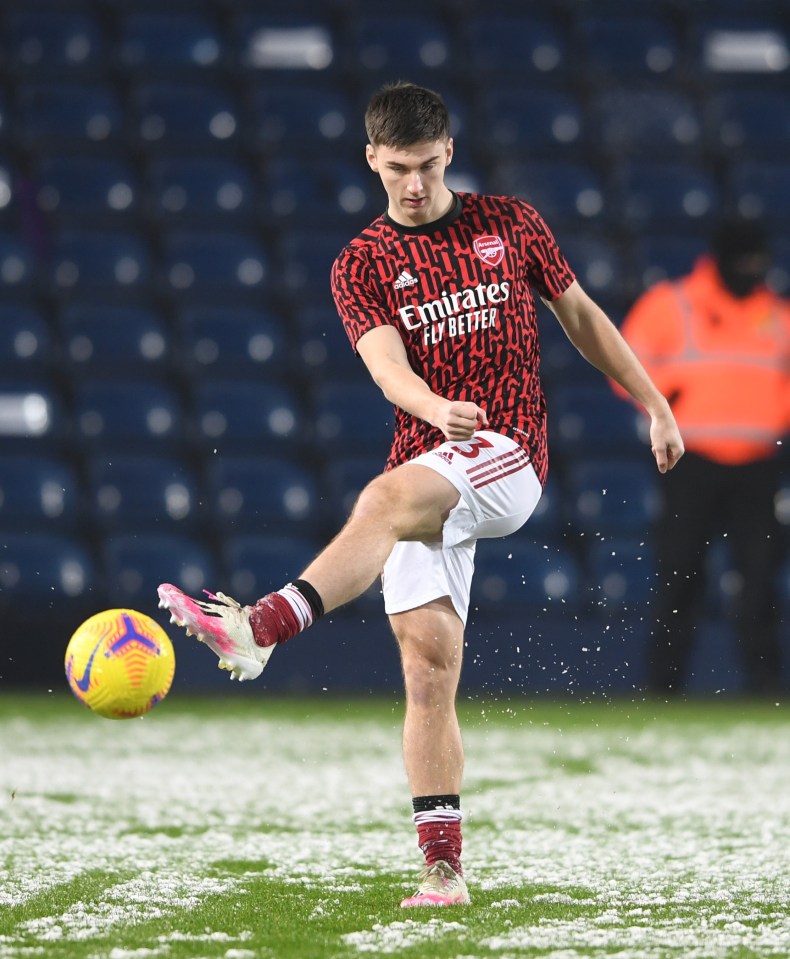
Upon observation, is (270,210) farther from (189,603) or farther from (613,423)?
(189,603)

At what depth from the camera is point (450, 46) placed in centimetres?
1128

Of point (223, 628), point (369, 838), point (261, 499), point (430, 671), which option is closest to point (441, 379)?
point (430, 671)

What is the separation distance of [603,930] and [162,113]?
8700mm

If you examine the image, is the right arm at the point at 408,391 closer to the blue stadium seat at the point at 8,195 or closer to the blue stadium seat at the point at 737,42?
the blue stadium seat at the point at 8,195

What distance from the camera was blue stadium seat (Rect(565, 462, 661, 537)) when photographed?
9328 millimetres

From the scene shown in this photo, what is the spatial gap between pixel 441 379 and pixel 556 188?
7277mm

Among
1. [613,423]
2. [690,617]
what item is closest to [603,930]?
[690,617]

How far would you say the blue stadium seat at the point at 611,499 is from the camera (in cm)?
933

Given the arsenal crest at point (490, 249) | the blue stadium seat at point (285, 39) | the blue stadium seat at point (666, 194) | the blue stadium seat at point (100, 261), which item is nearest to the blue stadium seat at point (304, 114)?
the blue stadium seat at point (285, 39)

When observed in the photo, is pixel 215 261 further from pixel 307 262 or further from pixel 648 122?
pixel 648 122

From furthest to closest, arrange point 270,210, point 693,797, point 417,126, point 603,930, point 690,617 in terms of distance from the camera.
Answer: point 270,210, point 690,617, point 693,797, point 417,126, point 603,930

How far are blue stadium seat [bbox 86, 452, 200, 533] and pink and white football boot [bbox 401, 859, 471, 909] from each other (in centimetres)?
588

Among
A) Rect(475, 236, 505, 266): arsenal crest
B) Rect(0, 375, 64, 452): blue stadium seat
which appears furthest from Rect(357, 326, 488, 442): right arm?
Rect(0, 375, 64, 452): blue stadium seat

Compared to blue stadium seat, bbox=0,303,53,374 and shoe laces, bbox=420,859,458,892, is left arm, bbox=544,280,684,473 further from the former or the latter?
blue stadium seat, bbox=0,303,53,374
